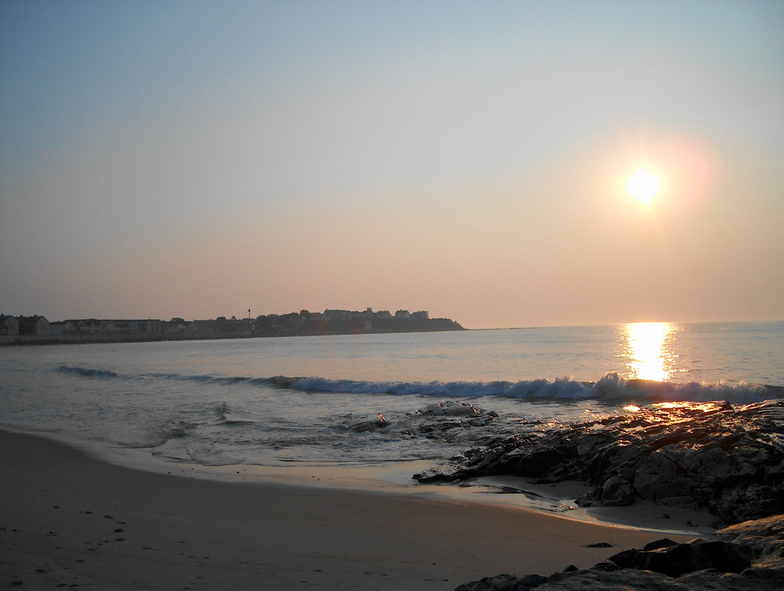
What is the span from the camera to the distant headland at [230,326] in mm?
151625

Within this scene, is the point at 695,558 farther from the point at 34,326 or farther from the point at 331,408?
the point at 34,326

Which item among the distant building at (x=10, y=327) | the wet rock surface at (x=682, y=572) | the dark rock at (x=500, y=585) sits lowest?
the distant building at (x=10, y=327)

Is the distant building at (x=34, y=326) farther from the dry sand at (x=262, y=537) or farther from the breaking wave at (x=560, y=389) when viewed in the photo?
the dry sand at (x=262, y=537)

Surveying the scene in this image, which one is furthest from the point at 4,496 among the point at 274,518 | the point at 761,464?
the point at 761,464

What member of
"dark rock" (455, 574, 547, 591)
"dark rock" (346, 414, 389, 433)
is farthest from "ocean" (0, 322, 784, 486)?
"dark rock" (455, 574, 547, 591)

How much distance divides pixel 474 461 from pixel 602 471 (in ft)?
8.25

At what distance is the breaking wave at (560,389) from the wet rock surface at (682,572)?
49.1ft

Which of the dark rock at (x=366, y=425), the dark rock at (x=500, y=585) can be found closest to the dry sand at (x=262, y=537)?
the dark rock at (x=500, y=585)

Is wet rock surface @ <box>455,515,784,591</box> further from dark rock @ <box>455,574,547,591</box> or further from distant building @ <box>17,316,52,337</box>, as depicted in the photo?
distant building @ <box>17,316,52,337</box>

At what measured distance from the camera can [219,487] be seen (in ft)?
29.6

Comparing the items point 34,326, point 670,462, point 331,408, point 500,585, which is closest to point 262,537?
point 500,585

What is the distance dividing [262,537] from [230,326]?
177 meters

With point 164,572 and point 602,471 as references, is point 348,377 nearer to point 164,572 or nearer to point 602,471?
point 602,471

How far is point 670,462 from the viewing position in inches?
308
